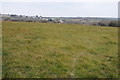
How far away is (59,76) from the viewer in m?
8.27

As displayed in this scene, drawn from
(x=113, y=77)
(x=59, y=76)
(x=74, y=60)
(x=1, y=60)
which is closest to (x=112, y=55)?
(x=74, y=60)

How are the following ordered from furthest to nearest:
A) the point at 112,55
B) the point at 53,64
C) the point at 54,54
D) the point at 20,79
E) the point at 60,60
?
the point at 112,55 < the point at 54,54 < the point at 60,60 < the point at 53,64 < the point at 20,79

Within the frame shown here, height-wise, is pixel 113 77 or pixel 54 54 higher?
pixel 54 54

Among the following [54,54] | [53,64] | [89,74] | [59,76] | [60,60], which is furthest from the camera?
[54,54]

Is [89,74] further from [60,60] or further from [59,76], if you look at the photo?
[60,60]

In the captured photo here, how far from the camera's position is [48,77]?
8086mm

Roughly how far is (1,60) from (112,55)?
865cm

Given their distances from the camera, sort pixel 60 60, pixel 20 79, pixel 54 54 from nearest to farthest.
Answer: pixel 20 79
pixel 60 60
pixel 54 54

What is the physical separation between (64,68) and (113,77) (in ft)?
9.08

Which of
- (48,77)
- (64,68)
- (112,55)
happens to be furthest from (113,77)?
(112,55)

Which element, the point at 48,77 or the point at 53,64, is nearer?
the point at 48,77

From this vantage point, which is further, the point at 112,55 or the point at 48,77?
the point at 112,55

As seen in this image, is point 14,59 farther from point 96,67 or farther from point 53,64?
point 96,67

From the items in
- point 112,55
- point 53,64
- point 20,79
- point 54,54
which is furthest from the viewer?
point 112,55
